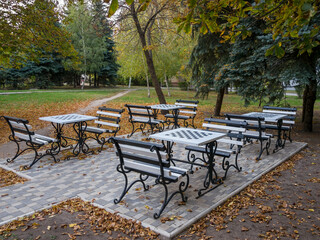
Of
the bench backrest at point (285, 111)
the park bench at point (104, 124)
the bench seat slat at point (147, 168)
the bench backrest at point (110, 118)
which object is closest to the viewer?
the bench seat slat at point (147, 168)

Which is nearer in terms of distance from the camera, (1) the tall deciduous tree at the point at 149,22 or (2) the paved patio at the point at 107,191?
(2) the paved patio at the point at 107,191

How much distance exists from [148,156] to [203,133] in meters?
1.48

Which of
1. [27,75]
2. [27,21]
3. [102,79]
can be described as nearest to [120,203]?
[27,21]

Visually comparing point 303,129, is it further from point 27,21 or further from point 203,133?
point 27,21

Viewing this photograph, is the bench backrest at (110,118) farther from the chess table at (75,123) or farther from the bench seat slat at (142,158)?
the bench seat slat at (142,158)

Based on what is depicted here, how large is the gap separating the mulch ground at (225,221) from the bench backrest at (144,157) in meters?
0.76

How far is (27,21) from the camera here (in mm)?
11000

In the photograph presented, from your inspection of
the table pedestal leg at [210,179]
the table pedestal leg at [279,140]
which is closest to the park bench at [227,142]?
the table pedestal leg at [210,179]

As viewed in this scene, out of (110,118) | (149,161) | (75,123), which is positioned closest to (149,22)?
(110,118)

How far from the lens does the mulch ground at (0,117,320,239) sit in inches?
133

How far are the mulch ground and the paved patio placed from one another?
16 cm

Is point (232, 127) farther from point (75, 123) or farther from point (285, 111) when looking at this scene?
point (75, 123)

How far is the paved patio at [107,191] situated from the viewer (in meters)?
3.84

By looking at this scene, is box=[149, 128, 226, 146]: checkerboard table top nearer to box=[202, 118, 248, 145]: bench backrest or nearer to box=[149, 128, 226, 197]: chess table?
box=[149, 128, 226, 197]: chess table
